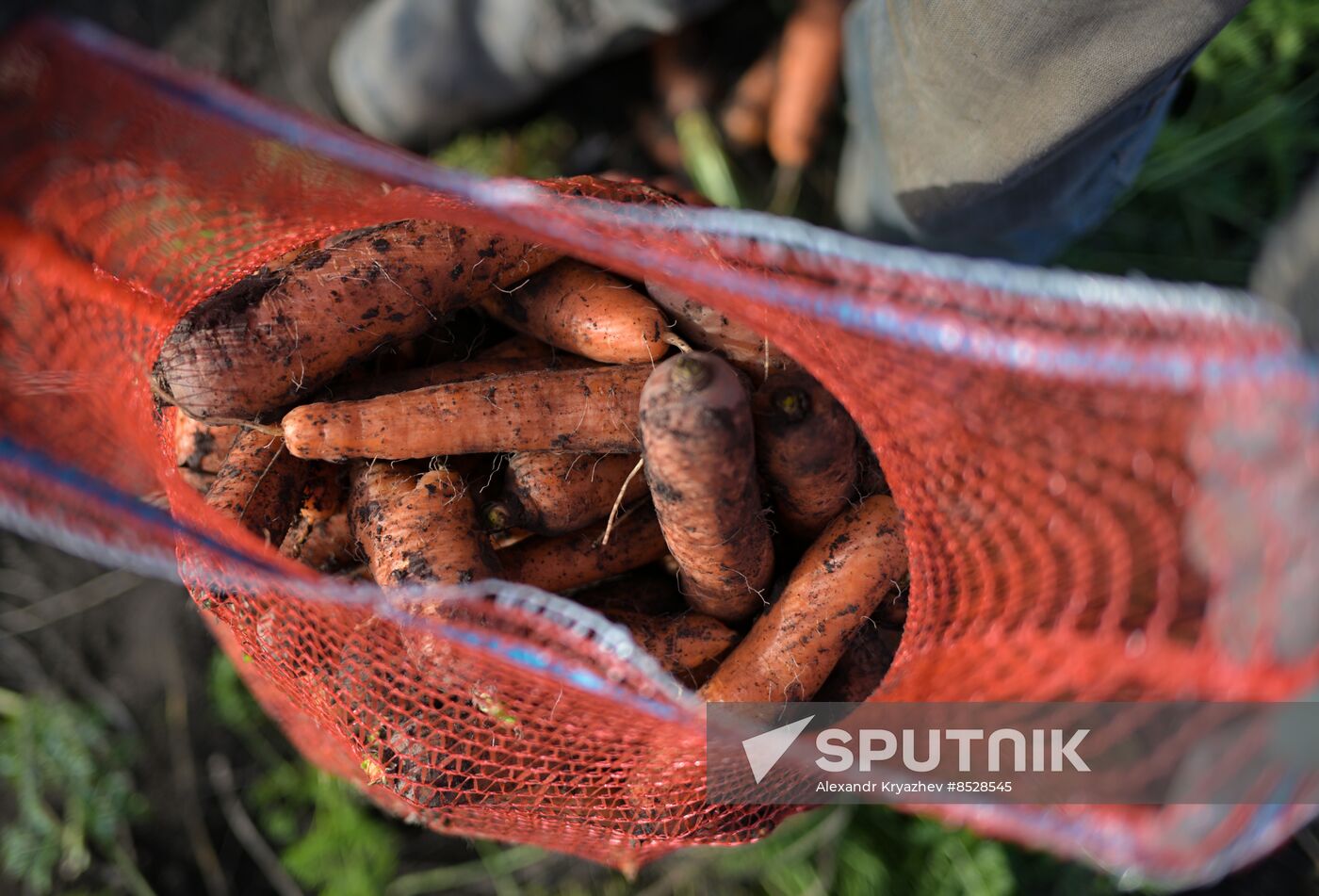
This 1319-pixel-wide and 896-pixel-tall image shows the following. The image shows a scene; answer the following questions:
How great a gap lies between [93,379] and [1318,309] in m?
2.68

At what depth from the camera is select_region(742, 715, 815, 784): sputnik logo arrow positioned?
1.28 meters

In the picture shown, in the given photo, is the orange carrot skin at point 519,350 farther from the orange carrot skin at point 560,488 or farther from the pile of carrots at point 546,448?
the orange carrot skin at point 560,488

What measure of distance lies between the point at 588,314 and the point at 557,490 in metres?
0.32

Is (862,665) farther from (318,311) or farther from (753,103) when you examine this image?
(753,103)

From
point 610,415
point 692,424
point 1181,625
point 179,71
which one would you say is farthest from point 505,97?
point 1181,625

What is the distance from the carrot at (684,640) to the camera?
1522mm

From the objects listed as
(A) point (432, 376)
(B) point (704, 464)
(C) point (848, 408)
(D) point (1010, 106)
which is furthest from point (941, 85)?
(A) point (432, 376)

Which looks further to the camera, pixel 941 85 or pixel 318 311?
pixel 941 85

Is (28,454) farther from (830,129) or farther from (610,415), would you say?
(830,129)

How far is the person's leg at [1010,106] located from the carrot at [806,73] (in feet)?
1.41

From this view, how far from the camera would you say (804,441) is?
1396 mm

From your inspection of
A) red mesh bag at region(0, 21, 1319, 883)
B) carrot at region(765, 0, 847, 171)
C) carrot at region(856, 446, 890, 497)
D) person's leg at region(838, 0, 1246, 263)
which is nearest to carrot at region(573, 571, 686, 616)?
red mesh bag at region(0, 21, 1319, 883)

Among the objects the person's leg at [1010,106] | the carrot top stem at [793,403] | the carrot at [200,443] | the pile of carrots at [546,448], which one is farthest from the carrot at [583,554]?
the person's leg at [1010,106]

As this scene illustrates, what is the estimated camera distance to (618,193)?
149 centimetres
